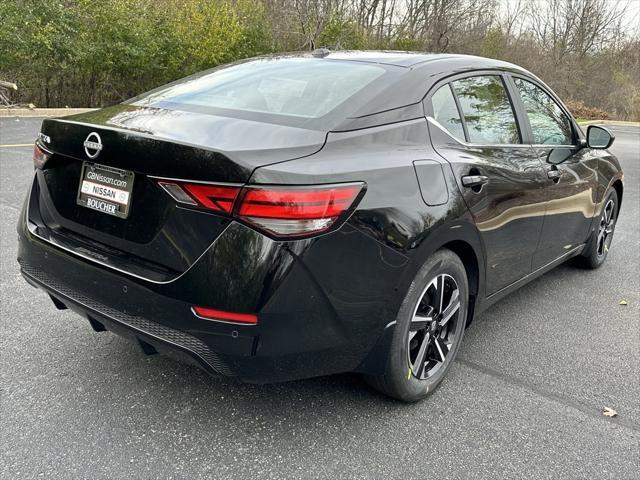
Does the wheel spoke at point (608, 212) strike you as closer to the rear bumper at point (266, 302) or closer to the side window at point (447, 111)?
the side window at point (447, 111)

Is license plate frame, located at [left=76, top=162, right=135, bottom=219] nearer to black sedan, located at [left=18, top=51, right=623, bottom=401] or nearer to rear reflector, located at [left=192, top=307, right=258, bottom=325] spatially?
black sedan, located at [left=18, top=51, right=623, bottom=401]

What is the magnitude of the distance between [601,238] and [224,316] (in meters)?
4.00

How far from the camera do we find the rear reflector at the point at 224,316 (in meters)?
1.98

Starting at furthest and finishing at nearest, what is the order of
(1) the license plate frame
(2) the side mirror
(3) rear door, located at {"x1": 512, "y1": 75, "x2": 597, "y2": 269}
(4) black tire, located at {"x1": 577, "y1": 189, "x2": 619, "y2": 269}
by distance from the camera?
(4) black tire, located at {"x1": 577, "y1": 189, "x2": 619, "y2": 269}
(2) the side mirror
(3) rear door, located at {"x1": 512, "y1": 75, "x2": 597, "y2": 269}
(1) the license plate frame

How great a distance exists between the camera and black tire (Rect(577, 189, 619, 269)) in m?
4.65

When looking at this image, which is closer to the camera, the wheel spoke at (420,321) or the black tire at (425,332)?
the black tire at (425,332)

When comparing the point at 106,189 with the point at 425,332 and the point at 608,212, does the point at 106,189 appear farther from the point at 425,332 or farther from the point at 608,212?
the point at 608,212

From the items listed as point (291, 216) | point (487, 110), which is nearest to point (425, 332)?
point (291, 216)

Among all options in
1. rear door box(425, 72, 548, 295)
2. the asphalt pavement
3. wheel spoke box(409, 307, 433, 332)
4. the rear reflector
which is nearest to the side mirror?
rear door box(425, 72, 548, 295)

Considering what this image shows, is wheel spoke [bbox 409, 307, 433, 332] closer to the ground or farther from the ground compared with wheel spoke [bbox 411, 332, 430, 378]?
farther from the ground

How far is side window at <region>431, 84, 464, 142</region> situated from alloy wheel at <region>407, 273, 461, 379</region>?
0.72 m

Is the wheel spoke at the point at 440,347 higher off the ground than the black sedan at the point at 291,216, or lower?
lower

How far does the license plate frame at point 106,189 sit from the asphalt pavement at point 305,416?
2.96 feet

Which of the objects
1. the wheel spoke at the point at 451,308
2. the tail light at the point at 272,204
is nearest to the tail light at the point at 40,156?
the tail light at the point at 272,204
